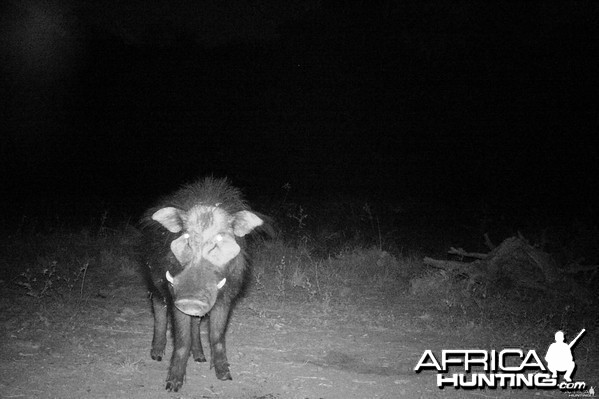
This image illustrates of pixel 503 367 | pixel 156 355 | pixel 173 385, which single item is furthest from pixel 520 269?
pixel 173 385

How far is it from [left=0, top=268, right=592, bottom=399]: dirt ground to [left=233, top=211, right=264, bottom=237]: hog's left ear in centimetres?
129

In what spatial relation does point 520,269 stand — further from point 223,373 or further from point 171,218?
point 171,218

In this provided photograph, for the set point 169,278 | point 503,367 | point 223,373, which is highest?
point 169,278

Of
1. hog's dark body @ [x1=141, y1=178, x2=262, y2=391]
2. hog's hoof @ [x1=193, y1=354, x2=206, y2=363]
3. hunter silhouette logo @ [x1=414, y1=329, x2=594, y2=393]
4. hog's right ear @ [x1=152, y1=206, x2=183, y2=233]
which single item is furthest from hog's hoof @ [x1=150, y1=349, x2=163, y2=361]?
hunter silhouette logo @ [x1=414, y1=329, x2=594, y2=393]

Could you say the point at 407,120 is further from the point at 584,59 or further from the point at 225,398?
the point at 225,398

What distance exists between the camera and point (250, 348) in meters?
5.85

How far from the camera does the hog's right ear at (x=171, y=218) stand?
15.7 feet

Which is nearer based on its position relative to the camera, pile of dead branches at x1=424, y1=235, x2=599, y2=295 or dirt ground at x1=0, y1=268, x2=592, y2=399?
dirt ground at x1=0, y1=268, x2=592, y2=399

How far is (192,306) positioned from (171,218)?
92 centimetres

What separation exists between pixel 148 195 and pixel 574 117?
1778cm

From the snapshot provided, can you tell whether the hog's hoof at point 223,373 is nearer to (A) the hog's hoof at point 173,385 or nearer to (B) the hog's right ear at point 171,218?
(A) the hog's hoof at point 173,385

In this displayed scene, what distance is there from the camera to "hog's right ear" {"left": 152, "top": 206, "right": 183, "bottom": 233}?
4.79 meters

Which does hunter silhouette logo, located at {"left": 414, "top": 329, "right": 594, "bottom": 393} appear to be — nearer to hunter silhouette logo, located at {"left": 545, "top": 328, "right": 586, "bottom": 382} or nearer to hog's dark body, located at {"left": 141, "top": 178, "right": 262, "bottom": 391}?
hunter silhouette logo, located at {"left": 545, "top": 328, "right": 586, "bottom": 382}

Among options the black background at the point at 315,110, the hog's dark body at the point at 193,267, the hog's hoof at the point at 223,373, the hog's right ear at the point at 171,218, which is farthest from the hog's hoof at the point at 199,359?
the black background at the point at 315,110
